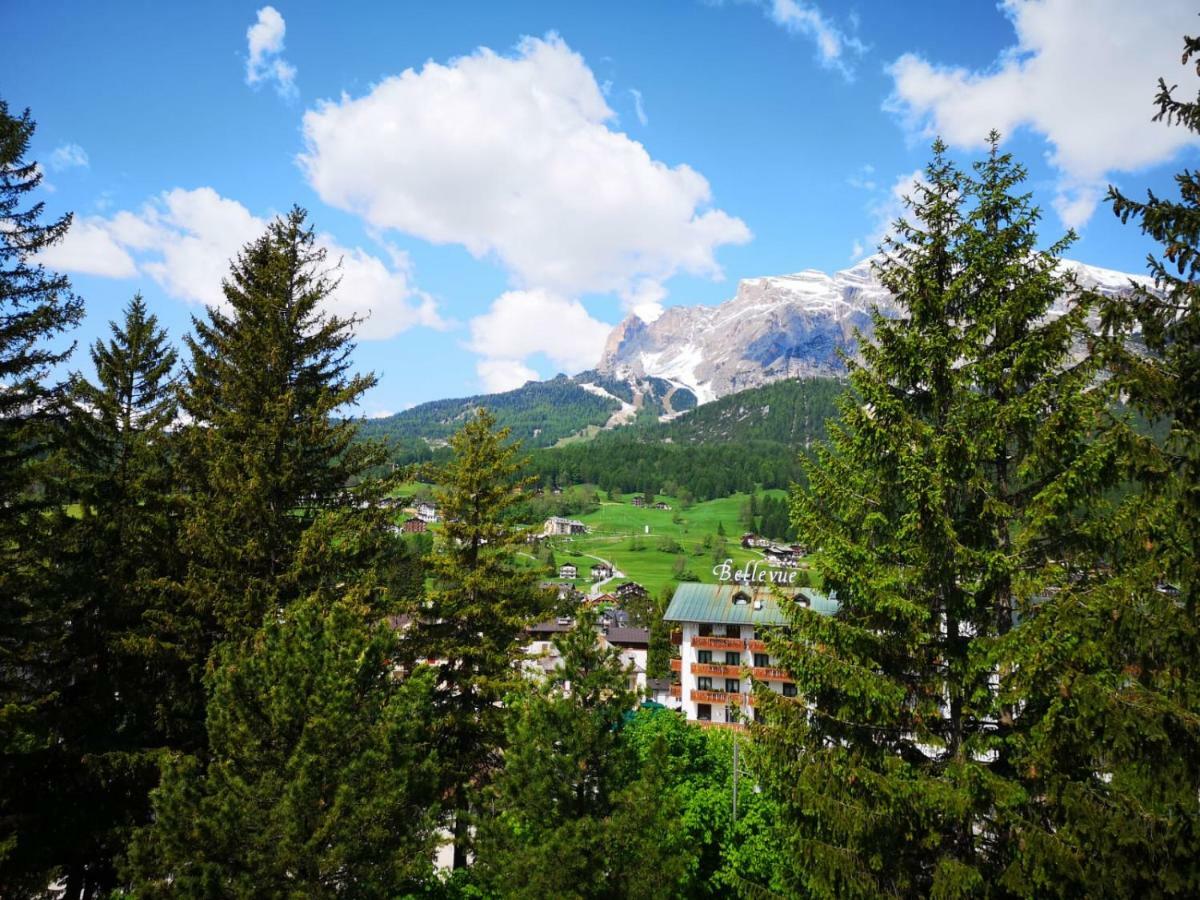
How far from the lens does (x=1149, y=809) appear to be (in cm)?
927

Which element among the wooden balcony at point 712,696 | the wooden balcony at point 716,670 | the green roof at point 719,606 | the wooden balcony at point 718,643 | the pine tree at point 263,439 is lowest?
the wooden balcony at point 712,696

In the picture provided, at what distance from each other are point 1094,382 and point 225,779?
56.0 ft

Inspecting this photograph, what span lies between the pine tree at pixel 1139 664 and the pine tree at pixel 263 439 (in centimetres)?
1765

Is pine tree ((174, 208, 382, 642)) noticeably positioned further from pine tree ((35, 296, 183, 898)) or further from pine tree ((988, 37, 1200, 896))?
pine tree ((988, 37, 1200, 896))

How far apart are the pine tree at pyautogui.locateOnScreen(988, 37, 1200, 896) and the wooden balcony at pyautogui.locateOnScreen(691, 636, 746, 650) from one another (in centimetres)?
4073

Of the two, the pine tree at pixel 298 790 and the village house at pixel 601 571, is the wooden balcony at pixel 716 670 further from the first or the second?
the village house at pixel 601 571

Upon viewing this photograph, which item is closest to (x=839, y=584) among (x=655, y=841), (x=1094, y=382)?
(x=1094, y=382)

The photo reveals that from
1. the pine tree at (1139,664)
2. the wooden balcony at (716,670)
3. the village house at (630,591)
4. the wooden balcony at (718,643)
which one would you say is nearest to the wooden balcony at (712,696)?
the wooden balcony at (716,670)

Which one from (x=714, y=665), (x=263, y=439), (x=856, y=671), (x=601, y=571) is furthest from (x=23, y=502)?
(x=601, y=571)

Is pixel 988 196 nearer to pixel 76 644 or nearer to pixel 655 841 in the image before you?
pixel 655 841

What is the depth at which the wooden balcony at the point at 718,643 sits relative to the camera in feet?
163

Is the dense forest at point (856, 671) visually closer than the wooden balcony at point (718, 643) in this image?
Yes

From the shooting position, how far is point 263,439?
19312 mm

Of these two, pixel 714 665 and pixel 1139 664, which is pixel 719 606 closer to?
pixel 714 665
